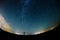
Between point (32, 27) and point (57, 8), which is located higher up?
point (57, 8)

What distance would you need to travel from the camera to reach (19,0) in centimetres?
116

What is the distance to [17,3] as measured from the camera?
1.16 m

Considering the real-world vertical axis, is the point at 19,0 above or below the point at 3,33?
above

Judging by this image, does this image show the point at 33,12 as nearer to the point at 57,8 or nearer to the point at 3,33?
the point at 57,8

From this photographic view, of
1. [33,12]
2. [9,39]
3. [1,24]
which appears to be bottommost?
[9,39]

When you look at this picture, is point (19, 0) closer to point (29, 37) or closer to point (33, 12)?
point (33, 12)

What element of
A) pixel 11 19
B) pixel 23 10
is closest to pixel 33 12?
pixel 23 10

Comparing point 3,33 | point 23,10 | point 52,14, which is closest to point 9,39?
point 3,33

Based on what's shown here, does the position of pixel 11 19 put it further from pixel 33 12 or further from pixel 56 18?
pixel 56 18

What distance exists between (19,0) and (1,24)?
27 cm

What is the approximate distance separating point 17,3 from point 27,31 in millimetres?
273

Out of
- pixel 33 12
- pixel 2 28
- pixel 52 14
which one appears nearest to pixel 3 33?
pixel 2 28

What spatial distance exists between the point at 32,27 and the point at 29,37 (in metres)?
0.09

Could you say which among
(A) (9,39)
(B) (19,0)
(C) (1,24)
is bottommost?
(A) (9,39)
